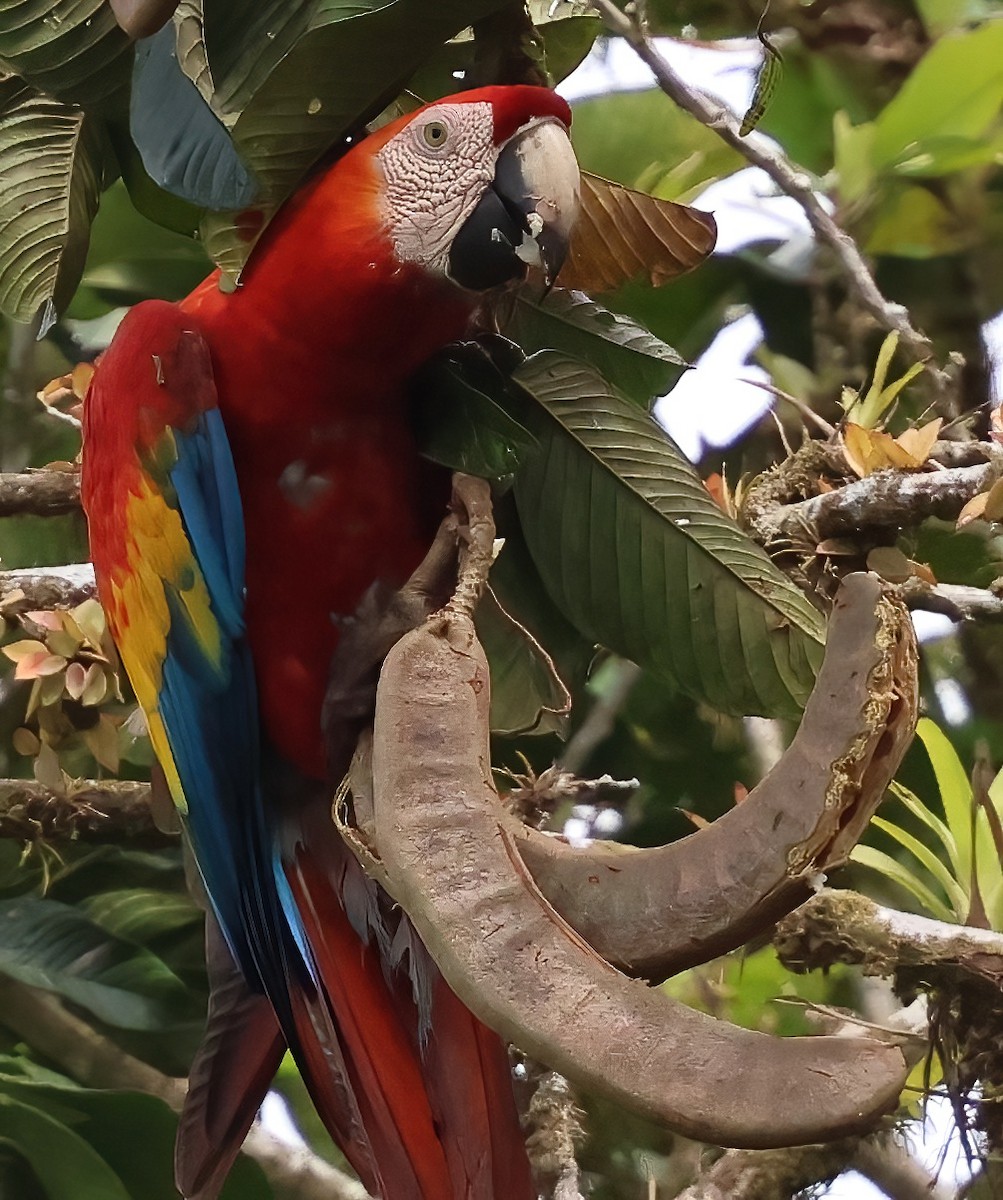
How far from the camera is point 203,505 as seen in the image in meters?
0.61

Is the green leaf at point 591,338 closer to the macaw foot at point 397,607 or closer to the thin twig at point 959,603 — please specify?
the macaw foot at point 397,607

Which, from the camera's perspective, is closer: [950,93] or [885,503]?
[885,503]

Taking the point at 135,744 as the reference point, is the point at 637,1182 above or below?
below

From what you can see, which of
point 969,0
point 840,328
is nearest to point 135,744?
point 840,328

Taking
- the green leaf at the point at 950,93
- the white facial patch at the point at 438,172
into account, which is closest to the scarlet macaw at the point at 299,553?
the white facial patch at the point at 438,172

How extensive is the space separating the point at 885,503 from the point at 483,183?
292 mm

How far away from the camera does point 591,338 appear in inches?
24.3

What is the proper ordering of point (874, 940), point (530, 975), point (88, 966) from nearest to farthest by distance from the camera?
point (530, 975)
point (874, 940)
point (88, 966)

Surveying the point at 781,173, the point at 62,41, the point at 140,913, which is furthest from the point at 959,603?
the point at 140,913

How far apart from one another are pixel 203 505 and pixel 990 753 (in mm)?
735

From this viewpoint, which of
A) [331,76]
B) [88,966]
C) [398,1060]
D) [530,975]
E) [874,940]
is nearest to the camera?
[530,975]

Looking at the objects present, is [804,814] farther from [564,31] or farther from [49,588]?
[49,588]

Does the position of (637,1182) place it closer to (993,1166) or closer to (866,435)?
(993,1166)

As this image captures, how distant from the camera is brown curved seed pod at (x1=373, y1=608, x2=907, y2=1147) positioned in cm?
31
